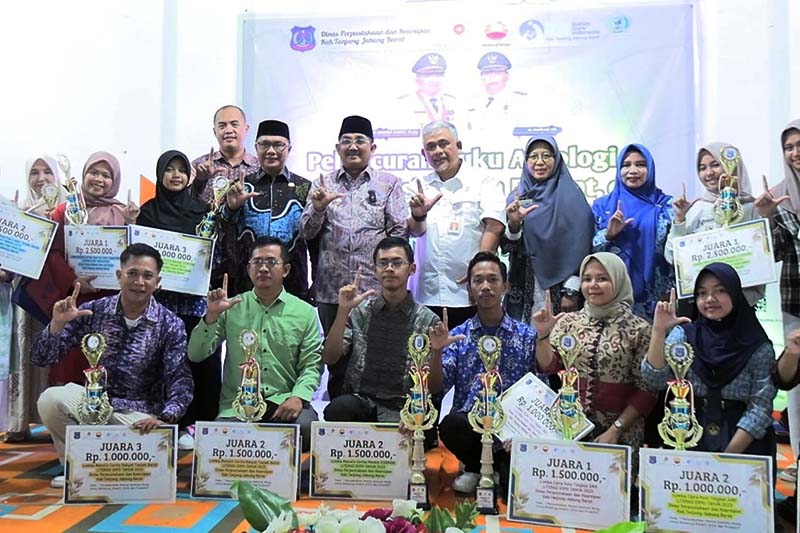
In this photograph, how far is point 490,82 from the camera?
4.89m

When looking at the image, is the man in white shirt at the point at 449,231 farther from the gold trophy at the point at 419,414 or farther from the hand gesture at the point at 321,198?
the gold trophy at the point at 419,414

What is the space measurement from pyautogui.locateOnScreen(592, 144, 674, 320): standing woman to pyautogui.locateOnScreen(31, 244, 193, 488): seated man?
7.06 ft

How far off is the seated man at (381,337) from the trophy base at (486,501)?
Answer: 0.58 metres

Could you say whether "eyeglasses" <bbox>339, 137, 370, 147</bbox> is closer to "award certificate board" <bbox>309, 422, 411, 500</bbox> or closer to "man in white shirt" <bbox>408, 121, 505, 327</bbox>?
"man in white shirt" <bbox>408, 121, 505, 327</bbox>

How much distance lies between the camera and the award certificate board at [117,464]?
2531 mm

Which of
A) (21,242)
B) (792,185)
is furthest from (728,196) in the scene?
(21,242)

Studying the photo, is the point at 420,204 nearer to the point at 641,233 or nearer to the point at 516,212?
the point at 516,212

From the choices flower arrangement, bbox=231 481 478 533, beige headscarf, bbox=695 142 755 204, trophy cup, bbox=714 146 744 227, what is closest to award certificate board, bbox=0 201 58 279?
flower arrangement, bbox=231 481 478 533

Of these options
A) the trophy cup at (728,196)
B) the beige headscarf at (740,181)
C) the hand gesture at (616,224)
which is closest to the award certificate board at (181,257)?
the hand gesture at (616,224)

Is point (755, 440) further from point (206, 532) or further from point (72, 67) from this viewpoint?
point (72, 67)

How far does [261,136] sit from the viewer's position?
3559mm

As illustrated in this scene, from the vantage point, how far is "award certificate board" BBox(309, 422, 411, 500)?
253cm

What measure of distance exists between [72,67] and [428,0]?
2810mm

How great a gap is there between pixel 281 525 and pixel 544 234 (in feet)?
8.68
